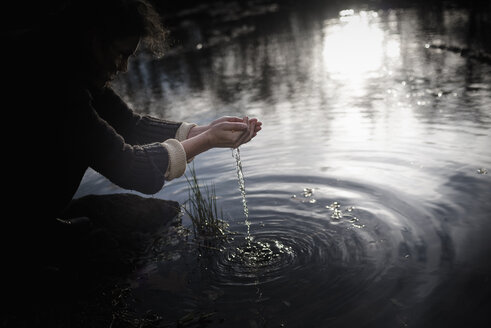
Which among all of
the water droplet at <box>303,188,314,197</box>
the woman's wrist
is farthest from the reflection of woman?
the water droplet at <box>303,188,314,197</box>

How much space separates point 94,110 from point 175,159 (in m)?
0.71

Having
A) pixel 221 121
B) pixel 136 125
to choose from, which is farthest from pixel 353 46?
pixel 221 121

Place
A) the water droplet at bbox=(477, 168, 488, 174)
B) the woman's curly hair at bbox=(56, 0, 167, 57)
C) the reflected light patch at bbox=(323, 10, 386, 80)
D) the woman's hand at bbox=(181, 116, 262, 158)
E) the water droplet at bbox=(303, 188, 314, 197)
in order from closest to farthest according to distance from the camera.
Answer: the woman's curly hair at bbox=(56, 0, 167, 57), the woman's hand at bbox=(181, 116, 262, 158), the water droplet at bbox=(477, 168, 488, 174), the water droplet at bbox=(303, 188, 314, 197), the reflected light patch at bbox=(323, 10, 386, 80)

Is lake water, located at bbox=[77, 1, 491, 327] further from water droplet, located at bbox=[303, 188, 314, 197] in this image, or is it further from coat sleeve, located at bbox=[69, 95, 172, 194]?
coat sleeve, located at bbox=[69, 95, 172, 194]

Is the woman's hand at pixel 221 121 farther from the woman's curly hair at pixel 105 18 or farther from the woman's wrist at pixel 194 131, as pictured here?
the woman's curly hair at pixel 105 18

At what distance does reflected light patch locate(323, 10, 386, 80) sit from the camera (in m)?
11.4

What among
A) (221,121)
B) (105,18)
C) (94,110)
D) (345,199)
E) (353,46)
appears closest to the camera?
(105,18)

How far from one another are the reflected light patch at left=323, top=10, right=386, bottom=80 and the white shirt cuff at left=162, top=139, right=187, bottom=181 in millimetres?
7717

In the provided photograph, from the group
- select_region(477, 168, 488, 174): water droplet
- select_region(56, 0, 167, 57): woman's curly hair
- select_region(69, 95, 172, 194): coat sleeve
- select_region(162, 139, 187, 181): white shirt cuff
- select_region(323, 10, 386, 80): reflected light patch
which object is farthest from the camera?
select_region(323, 10, 386, 80): reflected light patch

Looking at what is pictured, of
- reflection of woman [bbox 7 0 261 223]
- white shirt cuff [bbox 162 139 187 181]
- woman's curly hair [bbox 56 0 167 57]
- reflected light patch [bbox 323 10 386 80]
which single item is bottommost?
reflected light patch [bbox 323 10 386 80]

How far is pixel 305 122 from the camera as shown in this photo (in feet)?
25.1

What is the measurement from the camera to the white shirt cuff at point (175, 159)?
11.5 ft

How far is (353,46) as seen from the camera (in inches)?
561

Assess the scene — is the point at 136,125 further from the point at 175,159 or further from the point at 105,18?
the point at 105,18
